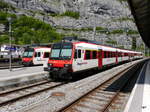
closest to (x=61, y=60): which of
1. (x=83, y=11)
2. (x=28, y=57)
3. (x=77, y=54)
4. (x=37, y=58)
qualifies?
(x=77, y=54)

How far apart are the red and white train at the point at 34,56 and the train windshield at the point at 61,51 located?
10.8 meters

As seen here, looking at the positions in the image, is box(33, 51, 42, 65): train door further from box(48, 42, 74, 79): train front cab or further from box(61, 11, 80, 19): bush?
box(61, 11, 80, 19): bush

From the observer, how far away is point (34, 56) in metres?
23.7

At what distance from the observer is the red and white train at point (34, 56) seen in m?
23.7

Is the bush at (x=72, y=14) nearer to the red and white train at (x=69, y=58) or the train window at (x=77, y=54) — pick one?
the red and white train at (x=69, y=58)

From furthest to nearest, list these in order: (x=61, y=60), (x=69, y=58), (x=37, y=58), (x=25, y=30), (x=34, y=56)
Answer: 1. (x=25, y=30)
2. (x=37, y=58)
3. (x=34, y=56)
4. (x=61, y=60)
5. (x=69, y=58)

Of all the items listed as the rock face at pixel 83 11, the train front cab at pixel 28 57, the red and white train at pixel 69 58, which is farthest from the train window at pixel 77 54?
the rock face at pixel 83 11

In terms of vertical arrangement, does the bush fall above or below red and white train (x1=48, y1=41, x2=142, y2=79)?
above

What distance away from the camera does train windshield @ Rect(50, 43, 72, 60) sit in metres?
12.8

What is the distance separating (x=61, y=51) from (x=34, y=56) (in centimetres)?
1148

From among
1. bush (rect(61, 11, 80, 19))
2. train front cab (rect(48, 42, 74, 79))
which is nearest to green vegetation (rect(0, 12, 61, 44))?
train front cab (rect(48, 42, 74, 79))

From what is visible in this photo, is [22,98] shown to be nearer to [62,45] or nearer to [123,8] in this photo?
[62,45]

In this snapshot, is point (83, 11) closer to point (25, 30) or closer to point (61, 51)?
point (25, 30)

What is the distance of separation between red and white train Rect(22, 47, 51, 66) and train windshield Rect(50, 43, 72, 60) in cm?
1082
